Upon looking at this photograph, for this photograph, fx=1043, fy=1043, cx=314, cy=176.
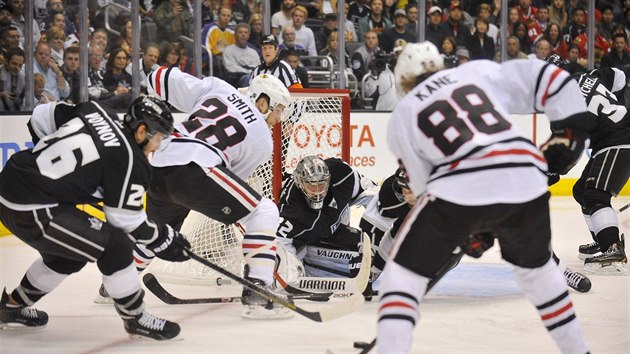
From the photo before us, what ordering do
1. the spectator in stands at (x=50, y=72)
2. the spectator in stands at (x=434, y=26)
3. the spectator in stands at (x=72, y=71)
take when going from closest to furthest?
the spectator in stands at (x=50, y=72), the spectator in stands at (x=72, y=71), the spectator in stands at (x=434, y=26)

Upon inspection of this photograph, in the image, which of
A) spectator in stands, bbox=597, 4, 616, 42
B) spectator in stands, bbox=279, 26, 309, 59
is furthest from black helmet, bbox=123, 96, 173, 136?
spectator in stands, bbox=597, 4, 616, 42

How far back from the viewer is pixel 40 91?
273 inches

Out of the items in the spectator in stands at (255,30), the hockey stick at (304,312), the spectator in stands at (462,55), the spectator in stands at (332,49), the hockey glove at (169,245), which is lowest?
the spectator in stands at (462,55)

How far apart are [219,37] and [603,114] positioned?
3571 millimetres

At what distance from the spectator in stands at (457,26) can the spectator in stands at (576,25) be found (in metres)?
1.07

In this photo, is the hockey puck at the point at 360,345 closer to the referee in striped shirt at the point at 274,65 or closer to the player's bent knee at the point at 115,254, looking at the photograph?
the player's bent knee at the point at 115,254

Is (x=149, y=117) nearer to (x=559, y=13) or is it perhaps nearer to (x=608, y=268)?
(x=608, y=268)

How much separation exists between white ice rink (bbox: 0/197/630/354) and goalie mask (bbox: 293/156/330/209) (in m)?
0.55

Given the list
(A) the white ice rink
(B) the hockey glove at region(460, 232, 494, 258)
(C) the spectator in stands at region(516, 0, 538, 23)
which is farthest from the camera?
(C) the spectator in stands at region(516, 0, 538, 23)

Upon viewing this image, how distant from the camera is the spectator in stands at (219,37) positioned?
7828 millimetres

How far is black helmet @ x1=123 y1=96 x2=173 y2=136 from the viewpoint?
3.36 m

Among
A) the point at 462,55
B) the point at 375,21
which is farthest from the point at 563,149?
the point at 462,55

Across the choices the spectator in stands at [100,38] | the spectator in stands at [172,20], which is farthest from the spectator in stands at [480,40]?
the spectator in stands at [100,38]

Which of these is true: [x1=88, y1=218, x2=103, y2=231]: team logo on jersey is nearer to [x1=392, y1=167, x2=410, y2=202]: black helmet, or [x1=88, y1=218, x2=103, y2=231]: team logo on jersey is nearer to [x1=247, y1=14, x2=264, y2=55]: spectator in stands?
[x1=392, y1=167, x2=410, y2=202]: black helmet
